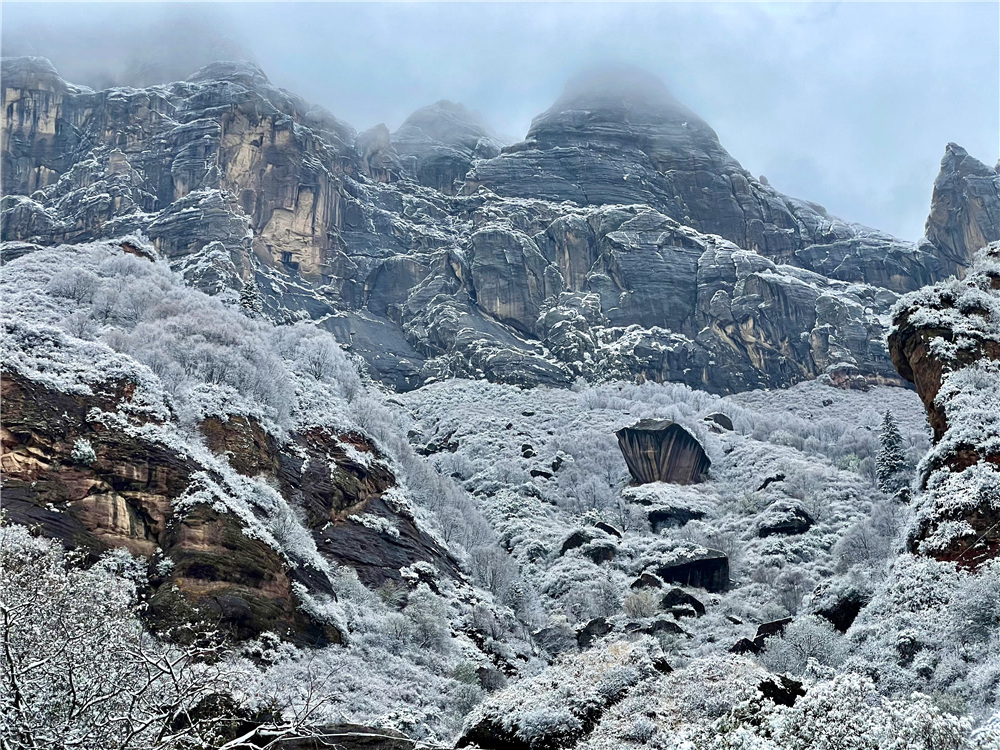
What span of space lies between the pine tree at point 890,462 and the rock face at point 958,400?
83.1 feet

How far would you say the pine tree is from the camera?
6956cm

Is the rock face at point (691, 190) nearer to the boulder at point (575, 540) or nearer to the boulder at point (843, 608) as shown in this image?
the boulder at point (575, 540)

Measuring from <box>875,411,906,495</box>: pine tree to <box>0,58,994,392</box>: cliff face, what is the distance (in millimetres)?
49168

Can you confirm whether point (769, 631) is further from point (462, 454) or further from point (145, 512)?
point (462, 454)

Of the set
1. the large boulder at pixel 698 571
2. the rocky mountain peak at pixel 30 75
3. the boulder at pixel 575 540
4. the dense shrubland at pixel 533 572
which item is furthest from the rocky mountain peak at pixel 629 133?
the large boulder at pixel 698 571

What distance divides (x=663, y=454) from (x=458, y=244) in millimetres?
78532

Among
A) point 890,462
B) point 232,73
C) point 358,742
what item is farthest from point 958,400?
point 232,73

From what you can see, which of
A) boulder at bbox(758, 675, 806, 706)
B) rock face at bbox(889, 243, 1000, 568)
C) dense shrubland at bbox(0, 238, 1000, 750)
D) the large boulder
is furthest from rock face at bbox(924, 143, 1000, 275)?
boulder at bbox(758, 675, 806, 706)

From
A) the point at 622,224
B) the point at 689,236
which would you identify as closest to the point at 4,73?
the point at 622,224

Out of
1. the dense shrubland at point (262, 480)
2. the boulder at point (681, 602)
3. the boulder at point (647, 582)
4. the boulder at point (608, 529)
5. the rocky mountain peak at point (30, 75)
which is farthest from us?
the rocky mountain peak at point (30, 75)

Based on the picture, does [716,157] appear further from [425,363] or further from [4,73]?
[4,73]

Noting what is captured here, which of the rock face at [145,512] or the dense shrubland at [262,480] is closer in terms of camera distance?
the dense shrubland at [262,480]

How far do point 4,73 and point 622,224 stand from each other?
10839 cm

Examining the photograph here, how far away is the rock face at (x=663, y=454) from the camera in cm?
8438
